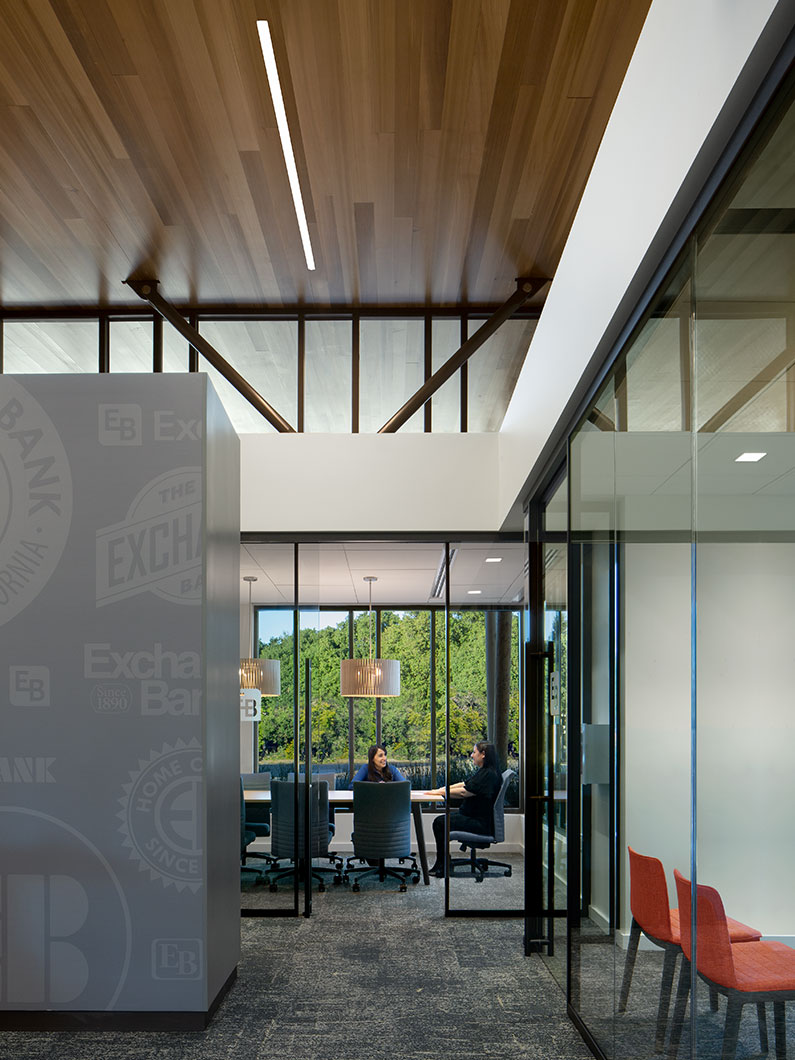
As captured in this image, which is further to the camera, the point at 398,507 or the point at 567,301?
the point at 398,507

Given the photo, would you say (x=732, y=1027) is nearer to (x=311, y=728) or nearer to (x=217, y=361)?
(x=311, y=728)

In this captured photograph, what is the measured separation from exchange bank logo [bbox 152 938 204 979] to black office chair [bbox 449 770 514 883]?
2.83 meters

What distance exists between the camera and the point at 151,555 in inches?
181

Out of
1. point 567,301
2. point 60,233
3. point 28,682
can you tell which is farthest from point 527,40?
point 28,682

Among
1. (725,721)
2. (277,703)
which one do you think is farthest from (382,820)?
(725,721)

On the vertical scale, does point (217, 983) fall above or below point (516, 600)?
below

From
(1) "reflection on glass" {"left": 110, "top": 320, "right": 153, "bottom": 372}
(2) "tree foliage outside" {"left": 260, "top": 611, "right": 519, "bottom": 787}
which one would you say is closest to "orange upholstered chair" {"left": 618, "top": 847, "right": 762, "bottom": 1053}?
(2) "tree foliage outside" {"left": 260, "top": 611, "right": 519, "bottom": 787}

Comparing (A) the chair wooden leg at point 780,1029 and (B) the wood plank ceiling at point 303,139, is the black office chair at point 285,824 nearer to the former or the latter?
(B) the wood plank ceiling at point 303,139

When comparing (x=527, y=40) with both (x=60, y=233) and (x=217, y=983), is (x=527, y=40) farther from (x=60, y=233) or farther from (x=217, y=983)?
(x=217, y=983)

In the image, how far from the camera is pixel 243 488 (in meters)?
7.17

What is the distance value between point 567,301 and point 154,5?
2.11m

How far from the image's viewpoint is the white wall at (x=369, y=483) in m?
7.14

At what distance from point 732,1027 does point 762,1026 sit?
0.21 m

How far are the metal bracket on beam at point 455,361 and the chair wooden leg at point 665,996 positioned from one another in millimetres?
4892
